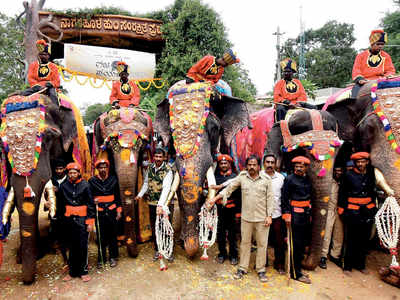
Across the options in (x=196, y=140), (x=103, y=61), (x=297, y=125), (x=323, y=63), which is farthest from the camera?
(x=323, y=63)

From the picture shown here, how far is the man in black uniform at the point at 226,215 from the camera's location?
13.6ft

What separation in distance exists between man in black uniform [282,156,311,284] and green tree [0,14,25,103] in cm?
1683

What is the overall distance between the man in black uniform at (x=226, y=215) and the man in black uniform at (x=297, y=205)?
0.78 m

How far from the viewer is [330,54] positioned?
29469 mm

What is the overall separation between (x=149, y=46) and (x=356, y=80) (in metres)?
9.68

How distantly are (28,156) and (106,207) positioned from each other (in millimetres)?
1228

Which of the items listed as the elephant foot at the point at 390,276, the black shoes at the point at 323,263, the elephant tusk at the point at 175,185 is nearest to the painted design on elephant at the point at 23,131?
the elephant tusk at the point at 175,185

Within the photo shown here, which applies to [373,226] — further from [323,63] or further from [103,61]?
[323,63]

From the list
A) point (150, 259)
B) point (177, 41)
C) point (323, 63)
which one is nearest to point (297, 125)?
point (150, 259)

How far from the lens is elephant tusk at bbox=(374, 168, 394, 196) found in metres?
3.35

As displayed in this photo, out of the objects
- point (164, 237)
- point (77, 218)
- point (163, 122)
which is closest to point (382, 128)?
point (163, 122)

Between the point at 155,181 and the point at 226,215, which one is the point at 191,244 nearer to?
the point at 226,215

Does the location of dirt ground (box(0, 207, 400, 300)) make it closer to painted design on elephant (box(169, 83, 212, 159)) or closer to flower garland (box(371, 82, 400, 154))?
painted design on elephant (box(169, 83, 212, 159))

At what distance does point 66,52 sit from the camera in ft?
37.3
